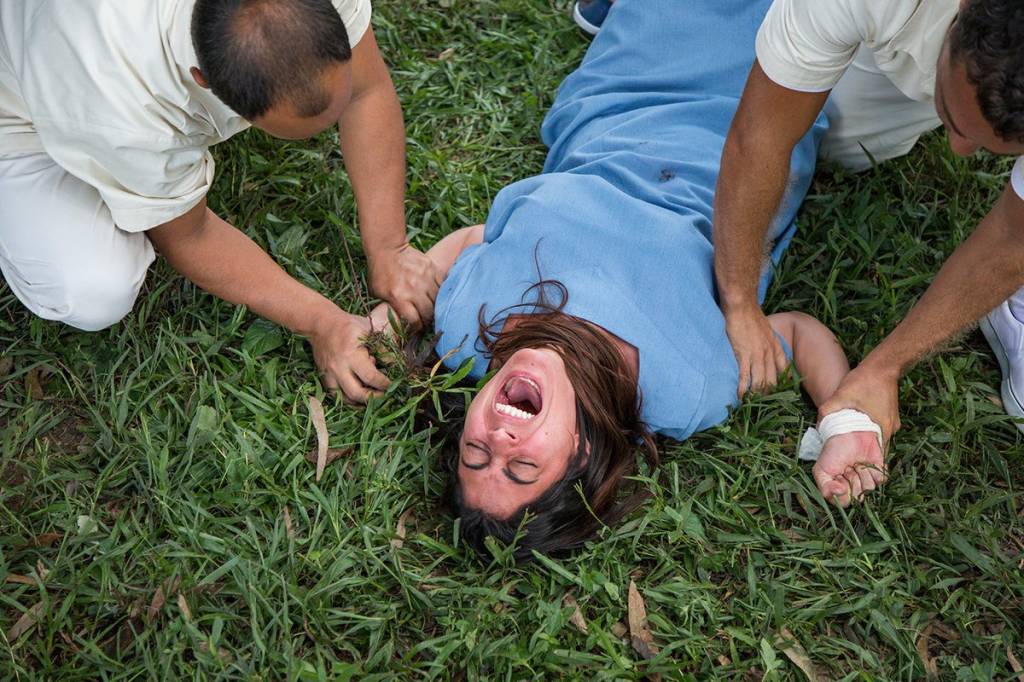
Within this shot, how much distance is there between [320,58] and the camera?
2.15 meters

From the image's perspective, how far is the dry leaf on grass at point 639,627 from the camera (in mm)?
2510

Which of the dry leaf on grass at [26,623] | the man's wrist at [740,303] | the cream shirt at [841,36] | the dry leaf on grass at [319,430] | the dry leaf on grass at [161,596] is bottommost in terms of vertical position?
the dry leaf on grass at [26,623]

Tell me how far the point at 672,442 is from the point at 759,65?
1.15 metres

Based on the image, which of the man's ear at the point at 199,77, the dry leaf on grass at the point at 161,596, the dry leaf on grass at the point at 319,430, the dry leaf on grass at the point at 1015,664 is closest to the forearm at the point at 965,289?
the dry leaf on grass at the point at 1015,664

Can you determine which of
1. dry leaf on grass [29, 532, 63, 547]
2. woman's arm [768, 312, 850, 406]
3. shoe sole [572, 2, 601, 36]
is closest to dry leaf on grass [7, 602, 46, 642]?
dry leaf on grass [29, 532, 63, 547]

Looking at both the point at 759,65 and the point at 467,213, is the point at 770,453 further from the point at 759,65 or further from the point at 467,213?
the point at 467,213

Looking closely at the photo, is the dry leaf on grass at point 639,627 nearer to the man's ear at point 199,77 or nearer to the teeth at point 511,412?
the teeth at point 511,412

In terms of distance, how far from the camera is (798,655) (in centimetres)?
251

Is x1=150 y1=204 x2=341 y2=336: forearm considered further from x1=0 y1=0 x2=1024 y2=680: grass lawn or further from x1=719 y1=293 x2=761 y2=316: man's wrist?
x1=719 y1=293 x2=761 y2=316: man's wrist

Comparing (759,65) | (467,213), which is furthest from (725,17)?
(467,213)

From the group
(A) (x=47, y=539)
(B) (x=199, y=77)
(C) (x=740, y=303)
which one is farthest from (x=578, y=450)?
(A) (x=47, y=539)

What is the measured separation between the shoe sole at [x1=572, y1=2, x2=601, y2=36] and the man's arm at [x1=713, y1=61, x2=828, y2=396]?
52.6 inches

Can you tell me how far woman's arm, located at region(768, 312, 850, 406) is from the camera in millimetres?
2979

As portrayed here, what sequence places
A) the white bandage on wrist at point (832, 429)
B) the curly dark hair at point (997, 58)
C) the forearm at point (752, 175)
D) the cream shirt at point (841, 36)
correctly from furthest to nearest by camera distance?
the white bandage on wrist at point (832, 429) < the forearm at point (752, 175) < the cream shirt at point (841, 36) < the curly dark hair at point (997, 58)
